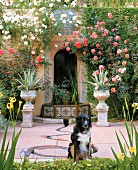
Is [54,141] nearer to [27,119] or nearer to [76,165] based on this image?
[27,119]

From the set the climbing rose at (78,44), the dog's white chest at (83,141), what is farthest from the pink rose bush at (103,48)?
the dog's white chest at (83,141)

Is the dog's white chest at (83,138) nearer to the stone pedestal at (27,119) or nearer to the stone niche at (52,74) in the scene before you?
the stone pedestal at (27,119)

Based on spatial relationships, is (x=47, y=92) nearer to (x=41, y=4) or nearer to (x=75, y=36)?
(x=75, y=36)

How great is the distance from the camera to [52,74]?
1153 cm

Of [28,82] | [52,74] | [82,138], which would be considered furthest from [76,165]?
[52,74]

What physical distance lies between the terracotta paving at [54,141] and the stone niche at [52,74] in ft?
6.03

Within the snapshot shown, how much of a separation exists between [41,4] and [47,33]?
967mm

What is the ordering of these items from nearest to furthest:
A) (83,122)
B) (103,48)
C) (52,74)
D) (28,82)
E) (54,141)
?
(83,122), (54,141), (28,82), (103,48), (52,74)

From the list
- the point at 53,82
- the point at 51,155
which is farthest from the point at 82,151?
the point at 53,82

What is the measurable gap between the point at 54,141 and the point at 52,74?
4.78m

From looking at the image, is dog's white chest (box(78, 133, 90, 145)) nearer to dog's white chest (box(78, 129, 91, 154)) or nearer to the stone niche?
dog's white chest (box(78, 129, 91, 154))

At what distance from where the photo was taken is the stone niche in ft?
36.7

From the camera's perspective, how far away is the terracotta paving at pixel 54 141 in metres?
5.60

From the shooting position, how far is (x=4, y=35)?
1072cm
